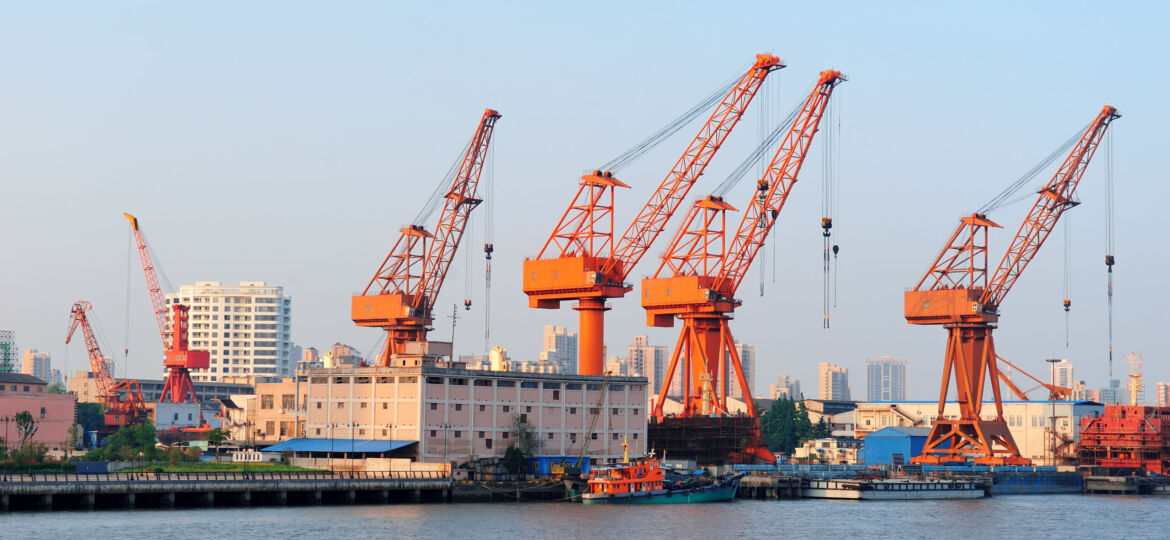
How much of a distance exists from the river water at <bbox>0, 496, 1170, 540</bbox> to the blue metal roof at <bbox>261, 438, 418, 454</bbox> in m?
9.16

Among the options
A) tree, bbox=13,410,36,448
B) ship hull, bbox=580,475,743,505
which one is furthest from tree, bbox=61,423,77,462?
ship hull, bbox=580,475,743,505

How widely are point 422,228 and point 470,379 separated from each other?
5869 cm

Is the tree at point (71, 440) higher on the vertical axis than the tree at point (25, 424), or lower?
lower

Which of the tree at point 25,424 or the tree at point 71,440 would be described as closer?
the tree at point 25,424

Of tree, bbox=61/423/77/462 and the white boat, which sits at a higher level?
tree, bbox=61/423/77/462

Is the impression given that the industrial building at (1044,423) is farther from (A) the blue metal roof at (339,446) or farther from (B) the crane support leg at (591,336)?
(A) the blue metal roof at (339,446)

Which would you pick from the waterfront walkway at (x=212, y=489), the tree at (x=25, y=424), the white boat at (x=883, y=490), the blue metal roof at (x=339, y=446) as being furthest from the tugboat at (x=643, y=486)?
the tree at (x=25, y=424)

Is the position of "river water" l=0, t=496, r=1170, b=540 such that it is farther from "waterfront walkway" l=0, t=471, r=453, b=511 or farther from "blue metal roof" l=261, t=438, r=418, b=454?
"blue metal roof" l=261, t=438, r=418, b=454

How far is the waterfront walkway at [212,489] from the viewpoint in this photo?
321 ft

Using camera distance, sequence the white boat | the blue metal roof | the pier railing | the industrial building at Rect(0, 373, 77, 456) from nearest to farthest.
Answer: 1. the pier railing
2. the blue metal roof
3. the white boat
4. the industrial building at Rect(0, 373, 77, 456)

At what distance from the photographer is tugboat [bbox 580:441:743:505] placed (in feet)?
371

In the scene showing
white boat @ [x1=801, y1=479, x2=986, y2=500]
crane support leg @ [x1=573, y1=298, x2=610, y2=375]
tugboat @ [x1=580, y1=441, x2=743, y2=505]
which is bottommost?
white boat @ [x1=801, y1=479, x2=986, y2=500]

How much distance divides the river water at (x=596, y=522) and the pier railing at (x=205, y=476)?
11.2 ft

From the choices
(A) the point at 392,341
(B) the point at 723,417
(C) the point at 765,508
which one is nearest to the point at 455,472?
(C) the point at 765,508
